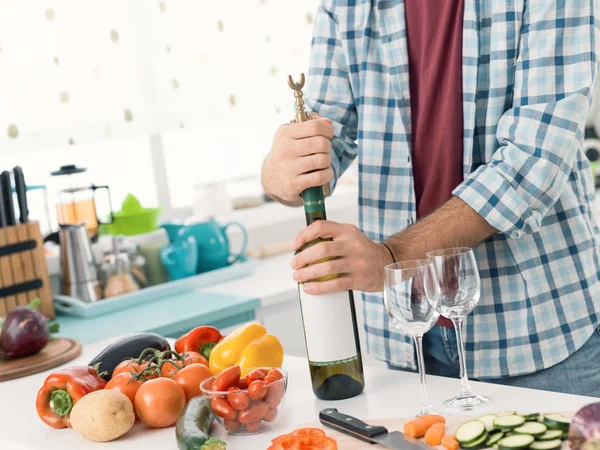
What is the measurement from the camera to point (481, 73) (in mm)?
1454

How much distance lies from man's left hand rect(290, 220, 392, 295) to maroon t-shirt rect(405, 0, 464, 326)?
282 millimetres

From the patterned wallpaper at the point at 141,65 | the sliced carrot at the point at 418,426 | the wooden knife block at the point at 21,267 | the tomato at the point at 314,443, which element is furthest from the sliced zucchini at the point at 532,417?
the patterned wallpaper at the point at 141,65

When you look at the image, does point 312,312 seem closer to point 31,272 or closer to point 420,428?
point 420,428

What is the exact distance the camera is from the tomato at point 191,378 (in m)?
1.21

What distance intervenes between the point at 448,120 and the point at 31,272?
1409 millimetres

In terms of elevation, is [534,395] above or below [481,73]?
below

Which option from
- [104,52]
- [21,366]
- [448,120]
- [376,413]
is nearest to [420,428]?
[376,413]

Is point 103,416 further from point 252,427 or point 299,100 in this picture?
point 299,100

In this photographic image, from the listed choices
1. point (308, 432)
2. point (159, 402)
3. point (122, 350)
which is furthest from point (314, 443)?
point (122, 350)

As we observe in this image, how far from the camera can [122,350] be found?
1.36 m

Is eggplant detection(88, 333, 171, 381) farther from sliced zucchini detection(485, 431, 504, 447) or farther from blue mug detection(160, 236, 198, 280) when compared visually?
blue mug detection(160, 236, 198, 280)

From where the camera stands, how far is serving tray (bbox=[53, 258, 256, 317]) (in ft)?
8.16

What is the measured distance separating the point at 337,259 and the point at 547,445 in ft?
1.37

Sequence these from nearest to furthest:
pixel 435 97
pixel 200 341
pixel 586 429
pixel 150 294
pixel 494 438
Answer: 1. pixel 586 429
2. pixel 494 438
3. pixel 200 341
4. pixel 435 97
5. pixel 150 294
